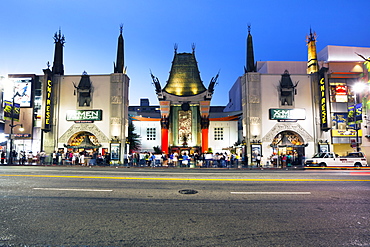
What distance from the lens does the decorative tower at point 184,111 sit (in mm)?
43688

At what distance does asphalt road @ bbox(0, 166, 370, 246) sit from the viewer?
13.2ft

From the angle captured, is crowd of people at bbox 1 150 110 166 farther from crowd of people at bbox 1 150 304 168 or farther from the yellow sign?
the yellow sign

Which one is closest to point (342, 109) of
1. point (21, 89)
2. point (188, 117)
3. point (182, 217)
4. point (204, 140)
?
point (204, 140)

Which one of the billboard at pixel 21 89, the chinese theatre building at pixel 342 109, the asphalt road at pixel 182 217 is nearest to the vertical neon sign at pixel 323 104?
the chinese theatre building at pixel 342 109

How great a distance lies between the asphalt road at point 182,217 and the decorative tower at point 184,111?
35.5 meters

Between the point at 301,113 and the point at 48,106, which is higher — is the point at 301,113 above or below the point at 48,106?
below

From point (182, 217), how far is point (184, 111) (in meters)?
40.3

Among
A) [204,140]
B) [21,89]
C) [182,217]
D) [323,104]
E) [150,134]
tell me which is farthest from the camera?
[150,134]

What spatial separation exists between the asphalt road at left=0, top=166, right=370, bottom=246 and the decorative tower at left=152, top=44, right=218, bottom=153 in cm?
3550

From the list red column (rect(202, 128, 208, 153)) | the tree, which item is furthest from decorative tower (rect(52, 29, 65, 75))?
red column (rect(202, 128, 208, 153))

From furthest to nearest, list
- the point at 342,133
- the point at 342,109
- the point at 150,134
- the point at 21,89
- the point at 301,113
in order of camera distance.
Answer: the point at 150,134 → the point at 21,89 → the point at 301,113 → the point at 342,109 → the point at 342,133

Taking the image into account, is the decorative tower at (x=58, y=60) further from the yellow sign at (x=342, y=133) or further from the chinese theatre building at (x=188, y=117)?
the yellow sign at (x=342, y=133)

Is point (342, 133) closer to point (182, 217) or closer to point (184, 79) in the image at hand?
point (184, 79)

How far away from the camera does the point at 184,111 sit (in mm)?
45219
